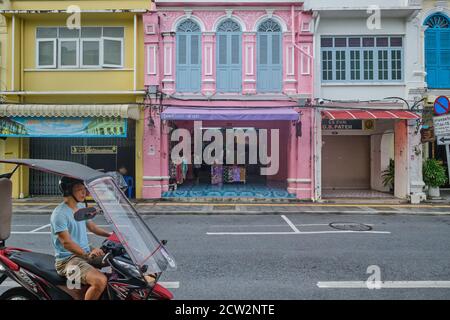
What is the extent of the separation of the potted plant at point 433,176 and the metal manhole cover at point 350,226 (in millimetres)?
6093

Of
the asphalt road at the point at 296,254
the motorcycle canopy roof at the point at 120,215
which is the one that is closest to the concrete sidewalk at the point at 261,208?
the asphalt road at the point at 296,254

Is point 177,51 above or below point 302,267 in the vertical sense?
above

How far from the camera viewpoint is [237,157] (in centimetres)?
1678

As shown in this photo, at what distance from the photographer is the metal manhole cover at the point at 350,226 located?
26.7ft

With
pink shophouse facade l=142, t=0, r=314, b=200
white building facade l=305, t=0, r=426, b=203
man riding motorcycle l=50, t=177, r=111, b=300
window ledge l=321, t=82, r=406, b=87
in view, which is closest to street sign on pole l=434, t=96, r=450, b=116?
white building facade l=305, t=0, r=426, b=203

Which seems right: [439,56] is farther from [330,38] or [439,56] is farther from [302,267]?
[302,267]

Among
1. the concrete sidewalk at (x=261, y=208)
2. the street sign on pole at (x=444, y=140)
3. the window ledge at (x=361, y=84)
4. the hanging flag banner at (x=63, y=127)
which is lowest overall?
the concrete sidewalk at (x=261, y=208)

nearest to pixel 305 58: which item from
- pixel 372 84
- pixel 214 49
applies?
pixel 372 84

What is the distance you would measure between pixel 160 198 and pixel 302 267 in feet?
27.5

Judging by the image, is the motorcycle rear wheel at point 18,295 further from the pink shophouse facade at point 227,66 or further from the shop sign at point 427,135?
A: the shop sign at point 427,135

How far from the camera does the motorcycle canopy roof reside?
2842 mm

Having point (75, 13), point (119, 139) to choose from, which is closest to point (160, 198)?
point (119, 139)

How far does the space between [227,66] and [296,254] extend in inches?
360

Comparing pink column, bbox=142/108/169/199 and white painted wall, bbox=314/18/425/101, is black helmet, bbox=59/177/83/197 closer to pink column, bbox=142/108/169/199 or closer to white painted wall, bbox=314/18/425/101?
pink column, bbox=142/108/169/199
